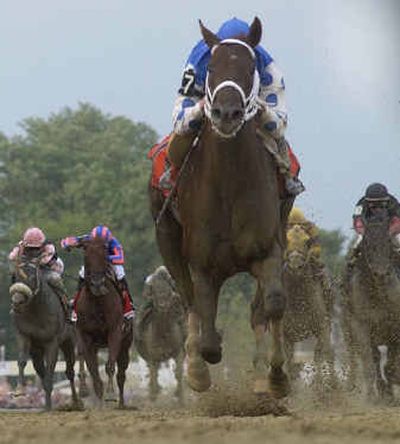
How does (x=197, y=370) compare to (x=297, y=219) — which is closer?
(x=197, y=370)

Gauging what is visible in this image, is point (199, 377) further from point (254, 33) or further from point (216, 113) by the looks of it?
point (254, 33)

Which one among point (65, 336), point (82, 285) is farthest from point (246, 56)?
point (65, 336)

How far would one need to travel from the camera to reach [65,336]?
67.7ft

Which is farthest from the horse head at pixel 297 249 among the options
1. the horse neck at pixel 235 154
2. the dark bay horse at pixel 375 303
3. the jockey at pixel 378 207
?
the horse neck at pixel 235 154

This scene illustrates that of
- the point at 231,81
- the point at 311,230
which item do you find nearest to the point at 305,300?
the point at 311,230

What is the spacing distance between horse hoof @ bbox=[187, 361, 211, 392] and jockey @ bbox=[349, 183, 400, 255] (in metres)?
6.78

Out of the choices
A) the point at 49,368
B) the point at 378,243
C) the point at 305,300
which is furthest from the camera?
the point at 305,300

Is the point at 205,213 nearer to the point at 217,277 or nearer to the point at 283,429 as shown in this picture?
the point at 217,277

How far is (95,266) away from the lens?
1822cm

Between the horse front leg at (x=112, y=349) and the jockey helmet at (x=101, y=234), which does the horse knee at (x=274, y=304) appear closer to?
the horse front leg at (x=112, y=349)

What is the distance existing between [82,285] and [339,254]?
59582 mm

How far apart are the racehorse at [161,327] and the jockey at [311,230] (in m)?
6.19

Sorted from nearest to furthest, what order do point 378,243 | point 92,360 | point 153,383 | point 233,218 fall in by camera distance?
point 233,218 < point 378,243 < point 92,360 < point 153,383

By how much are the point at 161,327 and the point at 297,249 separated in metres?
7.11
